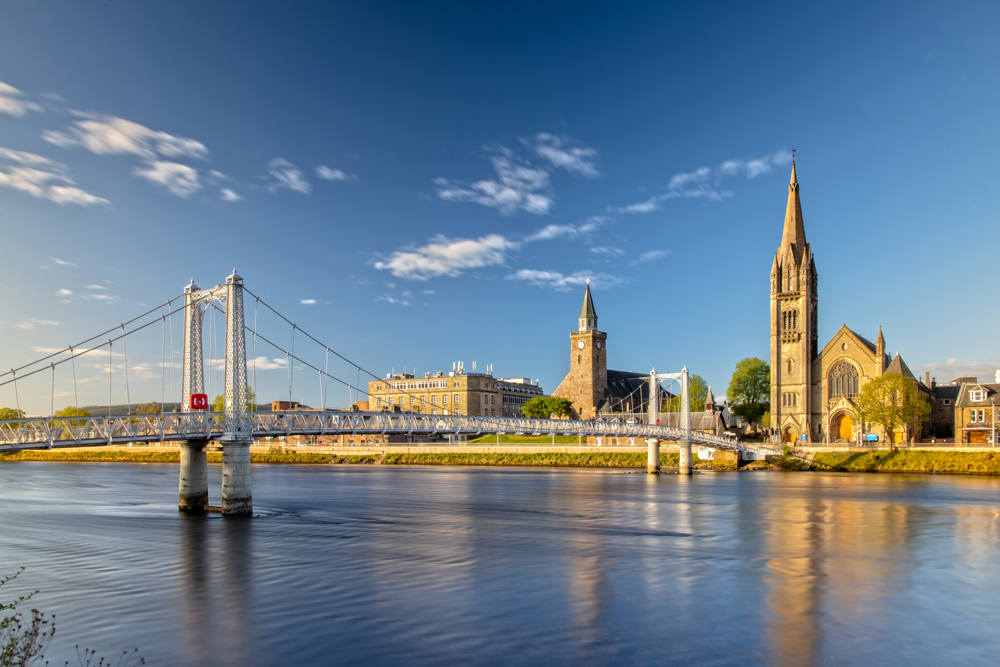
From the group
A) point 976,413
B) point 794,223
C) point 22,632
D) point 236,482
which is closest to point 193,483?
point 236,482

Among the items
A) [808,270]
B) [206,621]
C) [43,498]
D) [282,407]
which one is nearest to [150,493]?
[43,498]

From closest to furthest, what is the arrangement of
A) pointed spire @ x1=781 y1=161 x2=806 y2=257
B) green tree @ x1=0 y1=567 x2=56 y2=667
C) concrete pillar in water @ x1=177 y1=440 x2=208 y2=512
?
1. green tree @ x1=0 y1=567 x2=56 y2=667
2. concrete pillar in water @ x1=177 y1=440 x2=208 y2=512
3. pointed spire @ x1=781 y1=161 x2=806 y2=257

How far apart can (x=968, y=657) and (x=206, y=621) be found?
58.7ft

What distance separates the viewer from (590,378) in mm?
135250

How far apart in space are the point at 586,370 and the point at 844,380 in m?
52.8

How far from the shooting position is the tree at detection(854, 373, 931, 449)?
244ft

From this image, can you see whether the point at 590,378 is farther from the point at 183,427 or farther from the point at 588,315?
the point at 183,427

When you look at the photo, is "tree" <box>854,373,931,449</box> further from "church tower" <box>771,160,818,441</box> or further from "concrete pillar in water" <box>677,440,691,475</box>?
"concrete pillar in water" <box>677,440,691,475</box>

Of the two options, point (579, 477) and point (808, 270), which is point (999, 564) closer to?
point (579, 477)

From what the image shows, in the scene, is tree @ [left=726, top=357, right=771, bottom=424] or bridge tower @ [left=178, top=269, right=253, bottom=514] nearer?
bridge tower @ [left=178, top=269, right=253, bottom=514]

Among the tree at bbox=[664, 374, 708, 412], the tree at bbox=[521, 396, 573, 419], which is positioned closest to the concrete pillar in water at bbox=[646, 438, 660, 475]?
the tree at bbox=[664, 374, 708, 412]

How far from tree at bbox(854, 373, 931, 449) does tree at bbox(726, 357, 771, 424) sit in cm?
3034

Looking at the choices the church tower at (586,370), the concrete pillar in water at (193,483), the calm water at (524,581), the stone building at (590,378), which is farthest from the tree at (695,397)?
the concrete pillar in water at (193,483)

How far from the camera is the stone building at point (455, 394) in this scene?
144 m
